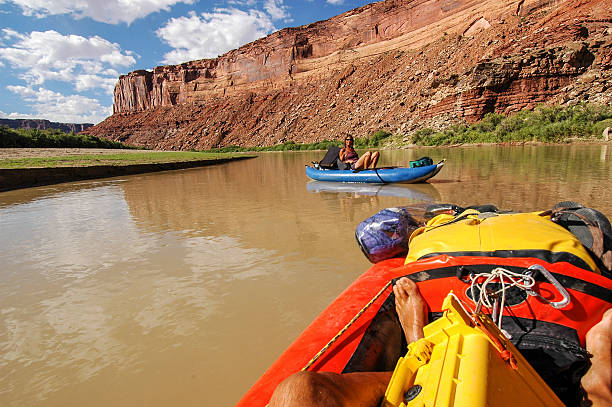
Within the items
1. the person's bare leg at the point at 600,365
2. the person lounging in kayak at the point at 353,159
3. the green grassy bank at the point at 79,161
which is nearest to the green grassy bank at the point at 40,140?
the green grassy bank at the point at 79,161

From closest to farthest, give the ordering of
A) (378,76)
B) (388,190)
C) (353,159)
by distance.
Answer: (388,190), (353,159), (378,76)

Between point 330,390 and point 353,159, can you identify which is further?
point 353,159

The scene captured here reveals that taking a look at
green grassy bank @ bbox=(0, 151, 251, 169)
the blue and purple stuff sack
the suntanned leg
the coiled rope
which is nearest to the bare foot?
the coiled rope

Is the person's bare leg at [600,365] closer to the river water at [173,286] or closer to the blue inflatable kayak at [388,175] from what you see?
the river water at [173,286]

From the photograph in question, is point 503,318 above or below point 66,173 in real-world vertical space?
below

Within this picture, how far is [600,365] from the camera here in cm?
117

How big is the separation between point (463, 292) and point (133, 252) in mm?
4052

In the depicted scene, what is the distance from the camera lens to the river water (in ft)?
6.60

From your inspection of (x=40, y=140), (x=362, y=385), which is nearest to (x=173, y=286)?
(x=362, y=385)

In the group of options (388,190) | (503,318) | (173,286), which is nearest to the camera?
(503,318)

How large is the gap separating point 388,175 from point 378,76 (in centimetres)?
4363

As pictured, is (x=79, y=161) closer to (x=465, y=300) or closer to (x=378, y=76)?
(x=465, y=300)

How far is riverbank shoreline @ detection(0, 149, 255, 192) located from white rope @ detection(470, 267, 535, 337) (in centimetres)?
1443

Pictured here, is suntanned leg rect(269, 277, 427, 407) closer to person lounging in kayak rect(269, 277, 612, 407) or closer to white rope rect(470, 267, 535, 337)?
person lounging in kayak rect(269, 277, 612, 407)
